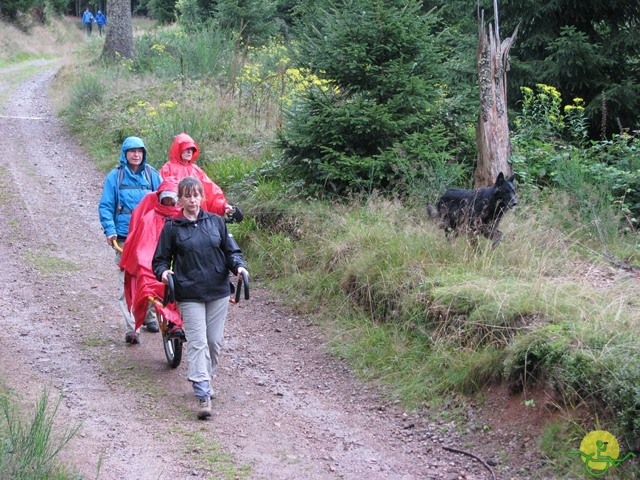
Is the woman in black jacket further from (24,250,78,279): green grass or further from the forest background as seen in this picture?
(24,250,78,279): green grass

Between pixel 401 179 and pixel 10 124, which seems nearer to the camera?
pixel 401 179

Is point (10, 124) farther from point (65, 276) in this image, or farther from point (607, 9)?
point (607, 9)

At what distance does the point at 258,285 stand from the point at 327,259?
4.22ft

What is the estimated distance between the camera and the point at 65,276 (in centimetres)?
946

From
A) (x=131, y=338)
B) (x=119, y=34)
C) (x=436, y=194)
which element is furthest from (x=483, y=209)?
(x=119, y=34)

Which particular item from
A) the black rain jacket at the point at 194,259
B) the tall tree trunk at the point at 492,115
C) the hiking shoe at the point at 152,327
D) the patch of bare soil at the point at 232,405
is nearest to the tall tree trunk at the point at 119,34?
the patch of bare soil at the point at 232,405

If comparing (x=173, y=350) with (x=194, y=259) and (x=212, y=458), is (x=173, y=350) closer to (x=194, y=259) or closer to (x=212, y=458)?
(x=194, y=259)

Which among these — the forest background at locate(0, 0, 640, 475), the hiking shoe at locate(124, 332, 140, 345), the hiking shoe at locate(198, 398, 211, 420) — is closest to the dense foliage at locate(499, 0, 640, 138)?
the forest background at locate(0, 0, 640, 475)

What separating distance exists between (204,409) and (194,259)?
3.96 ft

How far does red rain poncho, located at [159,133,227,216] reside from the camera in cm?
739

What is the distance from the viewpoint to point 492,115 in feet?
33.4

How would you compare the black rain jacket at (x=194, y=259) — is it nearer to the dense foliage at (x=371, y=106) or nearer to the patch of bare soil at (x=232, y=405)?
the patch of bare soil at (x=232, y=405)

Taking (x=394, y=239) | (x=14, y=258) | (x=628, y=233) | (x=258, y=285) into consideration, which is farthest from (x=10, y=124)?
(x=628, y=233)

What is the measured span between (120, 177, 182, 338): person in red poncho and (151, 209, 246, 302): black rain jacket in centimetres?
74
